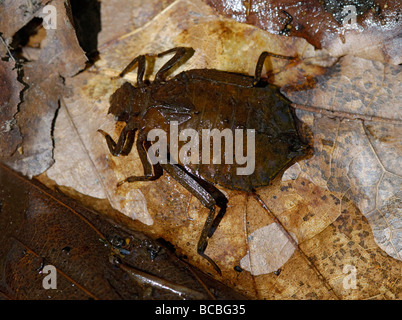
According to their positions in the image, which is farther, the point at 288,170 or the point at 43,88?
the point at 43,88

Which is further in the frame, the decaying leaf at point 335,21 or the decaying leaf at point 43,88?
the decaying leaf at point 43,88

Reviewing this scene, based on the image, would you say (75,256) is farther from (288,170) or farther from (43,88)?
(288,170)

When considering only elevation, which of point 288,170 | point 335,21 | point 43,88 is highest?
point 43,88

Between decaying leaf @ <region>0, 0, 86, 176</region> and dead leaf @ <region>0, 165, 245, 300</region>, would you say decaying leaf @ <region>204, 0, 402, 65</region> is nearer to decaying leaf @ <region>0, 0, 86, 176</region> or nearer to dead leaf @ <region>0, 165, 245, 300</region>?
decaying leaf @ <region>0, 0, 86, 176</region>

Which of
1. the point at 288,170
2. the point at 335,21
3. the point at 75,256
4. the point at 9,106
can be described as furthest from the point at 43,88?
the point at 335,21

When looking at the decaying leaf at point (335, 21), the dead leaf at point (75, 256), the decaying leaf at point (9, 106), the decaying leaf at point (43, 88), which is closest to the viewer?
the dead leaf at point (75, 256)

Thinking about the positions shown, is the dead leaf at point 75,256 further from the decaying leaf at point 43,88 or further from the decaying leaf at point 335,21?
the decaying leaf at point 335,21

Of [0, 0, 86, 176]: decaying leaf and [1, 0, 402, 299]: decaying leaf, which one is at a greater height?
[0, 0, 86, 176]: decaying leaf

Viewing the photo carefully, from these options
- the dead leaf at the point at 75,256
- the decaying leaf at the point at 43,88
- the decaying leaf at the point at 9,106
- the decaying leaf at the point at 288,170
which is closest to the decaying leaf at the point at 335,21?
the decaying leaf at the point at 288,170

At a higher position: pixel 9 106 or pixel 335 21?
pixel 9 106

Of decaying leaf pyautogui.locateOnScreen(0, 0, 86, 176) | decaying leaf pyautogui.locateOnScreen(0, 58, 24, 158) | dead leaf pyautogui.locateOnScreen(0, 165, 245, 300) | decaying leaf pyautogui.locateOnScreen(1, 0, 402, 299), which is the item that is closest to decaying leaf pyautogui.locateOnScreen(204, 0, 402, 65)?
decaying leaf pyautogui.locateOnScreen(1, 0, 402, 299)

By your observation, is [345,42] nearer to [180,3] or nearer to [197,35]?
[197,35]

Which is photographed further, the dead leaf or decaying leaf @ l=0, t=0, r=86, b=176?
decaying leaf @ l=0, t=0, r=86, b=176
